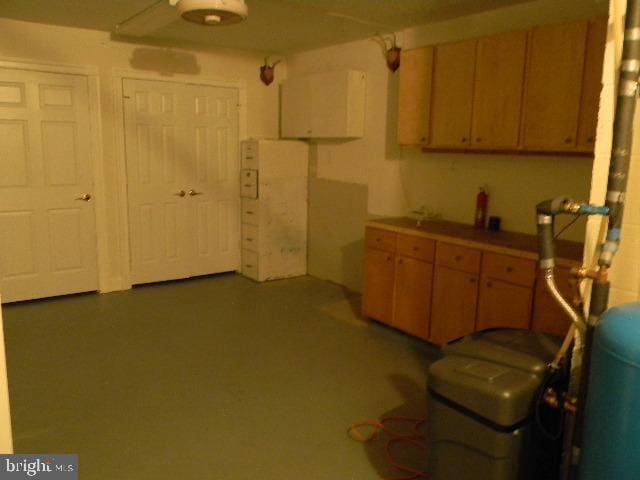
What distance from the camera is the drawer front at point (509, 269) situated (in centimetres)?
310

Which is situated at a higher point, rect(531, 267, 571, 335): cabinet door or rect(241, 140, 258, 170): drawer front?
rect(241, 140, 258, 170): drawer front

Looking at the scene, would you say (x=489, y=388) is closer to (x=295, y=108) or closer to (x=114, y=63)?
(x=295, y=108)

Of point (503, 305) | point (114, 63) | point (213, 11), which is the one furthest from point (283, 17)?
point (503, 305)

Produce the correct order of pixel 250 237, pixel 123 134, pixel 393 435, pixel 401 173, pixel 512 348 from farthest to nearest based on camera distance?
pixel 250 237 < pixel 123 134 < pixel 401 173 < pixel 393 435 < pixel 512 348

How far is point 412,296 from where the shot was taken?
3861 millimetres

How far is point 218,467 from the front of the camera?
7.86 ft

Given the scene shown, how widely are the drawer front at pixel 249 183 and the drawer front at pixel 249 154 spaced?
0.06 m

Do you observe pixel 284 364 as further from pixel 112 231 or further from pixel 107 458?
pixel 112 231

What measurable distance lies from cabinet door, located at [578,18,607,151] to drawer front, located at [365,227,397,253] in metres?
1.43

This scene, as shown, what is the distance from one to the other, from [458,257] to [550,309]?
0.69 m

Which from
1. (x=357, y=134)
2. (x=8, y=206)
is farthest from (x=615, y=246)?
(x=8, y=206)

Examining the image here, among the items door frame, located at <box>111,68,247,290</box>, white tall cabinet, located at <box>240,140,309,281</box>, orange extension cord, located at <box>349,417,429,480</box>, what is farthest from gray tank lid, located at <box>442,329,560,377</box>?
door frame, located at <box>111,68,247,290</box>

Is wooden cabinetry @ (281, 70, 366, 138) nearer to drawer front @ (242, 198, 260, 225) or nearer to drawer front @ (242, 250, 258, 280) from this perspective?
drawer front @ (242, 198, 260, 225)

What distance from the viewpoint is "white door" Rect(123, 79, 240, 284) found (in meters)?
5.14
